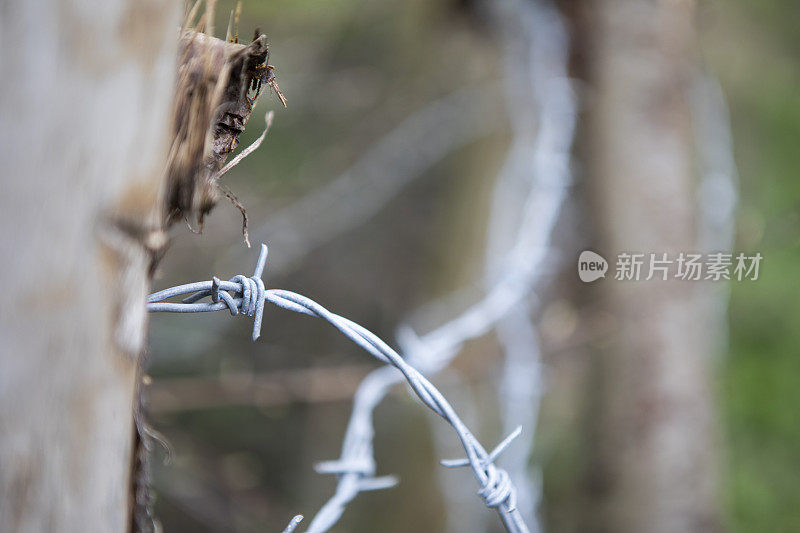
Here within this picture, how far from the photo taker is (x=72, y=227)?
0.72 feet

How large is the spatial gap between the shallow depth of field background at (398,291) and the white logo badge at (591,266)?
Result: 82 millimetres

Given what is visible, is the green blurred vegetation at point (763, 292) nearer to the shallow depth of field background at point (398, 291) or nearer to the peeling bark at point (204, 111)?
the shallow depth of field background at point (398, 291)

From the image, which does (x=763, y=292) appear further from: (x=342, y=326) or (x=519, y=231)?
(x=342, y=326)

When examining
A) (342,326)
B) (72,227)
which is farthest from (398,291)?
(72,227)

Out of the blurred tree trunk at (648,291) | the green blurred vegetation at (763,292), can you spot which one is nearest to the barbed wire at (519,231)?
the blurred tree trunk at (648,291)

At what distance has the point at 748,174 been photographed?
6.61 ft

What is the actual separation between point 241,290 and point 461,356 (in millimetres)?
1090

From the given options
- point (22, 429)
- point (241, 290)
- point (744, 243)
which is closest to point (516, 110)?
point (744, 243)

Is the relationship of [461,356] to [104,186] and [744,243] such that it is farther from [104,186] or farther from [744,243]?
[104,186]

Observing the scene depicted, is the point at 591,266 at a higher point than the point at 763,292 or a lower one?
higher

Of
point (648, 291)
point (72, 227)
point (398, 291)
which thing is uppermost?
point (72, 227)

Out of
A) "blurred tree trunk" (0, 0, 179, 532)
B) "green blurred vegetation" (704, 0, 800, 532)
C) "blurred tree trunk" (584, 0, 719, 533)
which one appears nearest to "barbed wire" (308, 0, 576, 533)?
"blurred tree trunk" (584, 0, 719, 533)

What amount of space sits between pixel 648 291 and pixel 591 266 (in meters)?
0.10

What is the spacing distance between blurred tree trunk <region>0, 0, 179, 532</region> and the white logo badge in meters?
0.85
